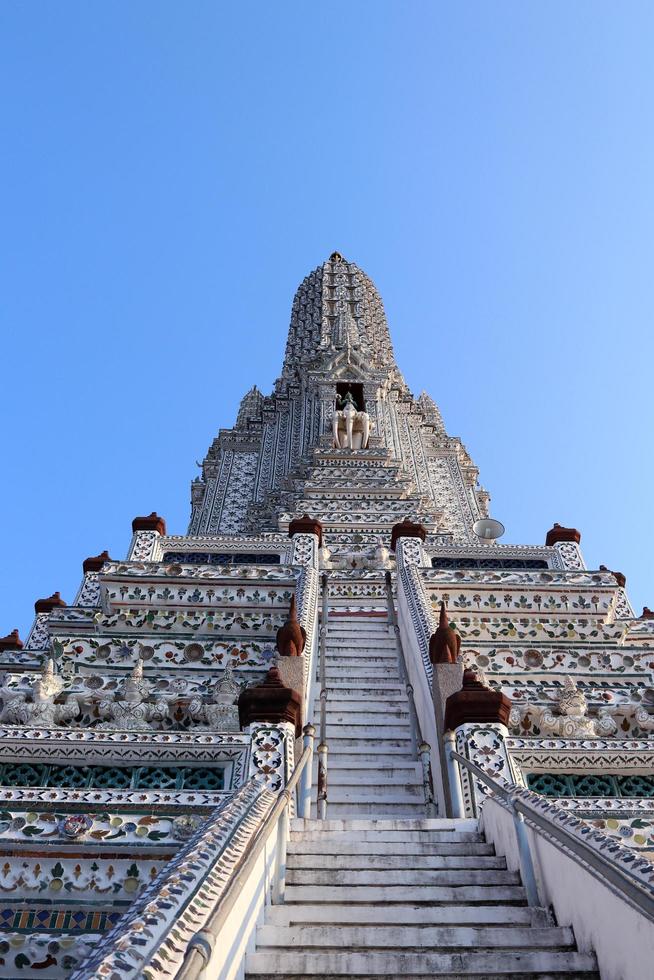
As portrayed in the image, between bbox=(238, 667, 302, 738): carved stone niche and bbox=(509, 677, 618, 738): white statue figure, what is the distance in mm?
2202

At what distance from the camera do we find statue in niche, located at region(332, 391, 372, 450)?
851 inches

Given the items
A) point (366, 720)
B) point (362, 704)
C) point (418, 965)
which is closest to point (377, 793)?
point (366, 720)

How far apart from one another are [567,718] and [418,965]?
398 cm

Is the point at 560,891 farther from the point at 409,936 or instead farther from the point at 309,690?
the point at 309,690

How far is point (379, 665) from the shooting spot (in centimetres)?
936

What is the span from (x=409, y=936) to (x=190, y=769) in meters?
2.42

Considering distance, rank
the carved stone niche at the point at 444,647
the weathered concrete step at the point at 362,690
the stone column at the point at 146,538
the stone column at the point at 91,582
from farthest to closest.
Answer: the stone column at the point at 146,538 → the stone column at the point at 91,582 → the weathered concrete step at the point at 362,690 → the carved stone niche at the point at 444,647

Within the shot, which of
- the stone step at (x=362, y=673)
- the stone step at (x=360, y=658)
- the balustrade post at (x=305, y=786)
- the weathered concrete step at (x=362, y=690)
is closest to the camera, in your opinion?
the balustrade post at (x=305, y=786)

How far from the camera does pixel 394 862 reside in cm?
489

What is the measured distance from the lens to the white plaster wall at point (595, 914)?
3.15m

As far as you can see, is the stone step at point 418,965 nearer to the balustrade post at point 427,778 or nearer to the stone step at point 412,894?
the stone step at point 412,894

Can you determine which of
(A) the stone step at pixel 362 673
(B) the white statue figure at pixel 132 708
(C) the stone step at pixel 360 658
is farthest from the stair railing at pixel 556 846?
(C) the stone step at pixel 360 658

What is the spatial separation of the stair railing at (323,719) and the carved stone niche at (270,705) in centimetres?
47

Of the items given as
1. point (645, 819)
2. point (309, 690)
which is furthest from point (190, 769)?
point (645, 819)
